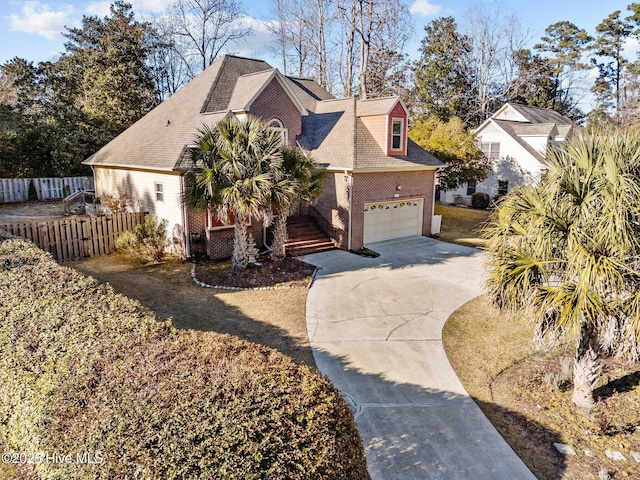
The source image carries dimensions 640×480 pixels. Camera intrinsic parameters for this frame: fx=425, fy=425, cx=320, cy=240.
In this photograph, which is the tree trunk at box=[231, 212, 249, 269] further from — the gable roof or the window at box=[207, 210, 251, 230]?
the gable roof

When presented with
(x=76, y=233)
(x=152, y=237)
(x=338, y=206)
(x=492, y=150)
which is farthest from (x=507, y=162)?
(x=76, y=233)

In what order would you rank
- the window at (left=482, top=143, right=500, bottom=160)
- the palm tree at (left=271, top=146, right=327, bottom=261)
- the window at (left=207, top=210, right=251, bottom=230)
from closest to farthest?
1. the palm tree at (left=271, top=146, right=327, bottom=261)
2. the window at (left=207, top=210, right=251, bottom=230)
3. the window at (left=482, top=143, right=500, bottom=160)

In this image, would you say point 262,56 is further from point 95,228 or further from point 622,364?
point 622,364

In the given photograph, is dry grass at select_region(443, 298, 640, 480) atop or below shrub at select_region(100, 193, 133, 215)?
below

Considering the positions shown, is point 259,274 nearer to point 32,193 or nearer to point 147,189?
point 147,189

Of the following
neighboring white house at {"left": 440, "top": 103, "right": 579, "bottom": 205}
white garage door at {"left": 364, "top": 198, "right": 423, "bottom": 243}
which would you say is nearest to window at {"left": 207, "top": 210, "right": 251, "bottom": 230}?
white garage door at {"left": 364, "top": 198, "right": 423, "bottom": 243}

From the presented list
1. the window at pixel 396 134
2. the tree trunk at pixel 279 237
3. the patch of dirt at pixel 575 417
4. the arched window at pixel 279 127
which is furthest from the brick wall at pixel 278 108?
the patch of dirt at pixel 575 417
